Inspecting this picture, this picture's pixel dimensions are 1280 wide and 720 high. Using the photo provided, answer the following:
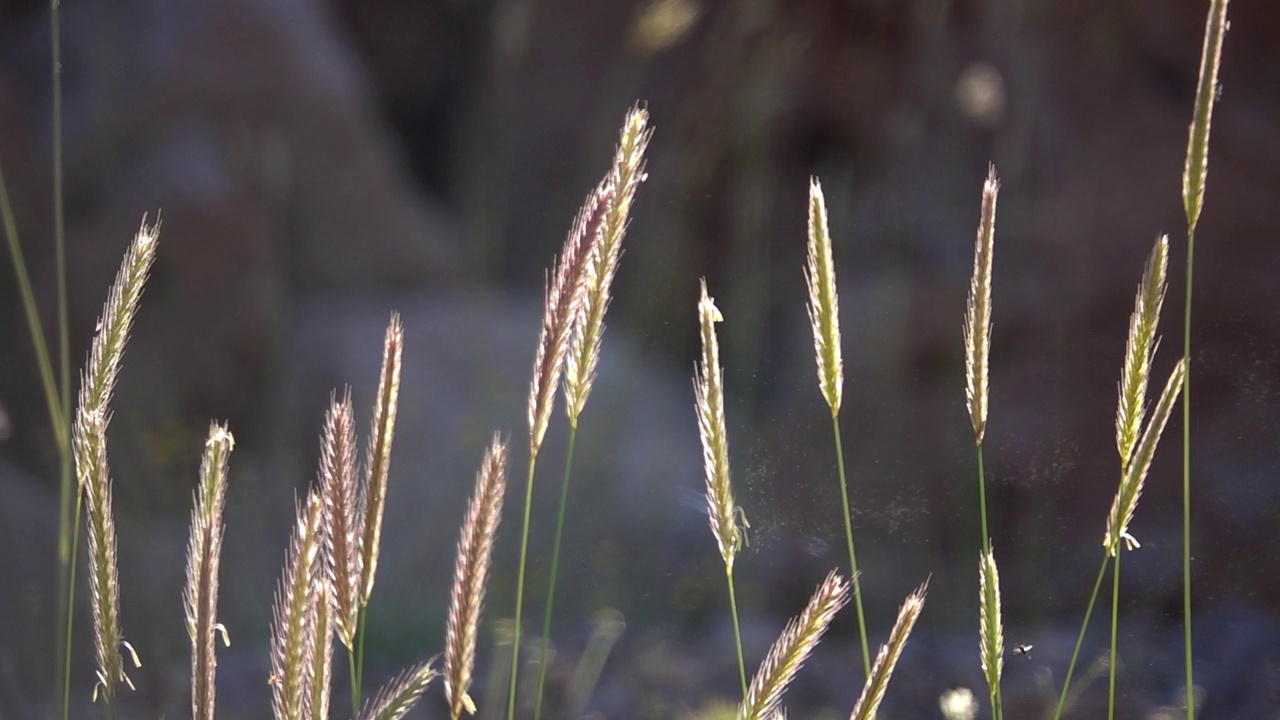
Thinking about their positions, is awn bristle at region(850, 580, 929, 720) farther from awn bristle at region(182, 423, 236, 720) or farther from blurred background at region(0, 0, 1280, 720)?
blurred background at region(0, 0, 1280, 720)

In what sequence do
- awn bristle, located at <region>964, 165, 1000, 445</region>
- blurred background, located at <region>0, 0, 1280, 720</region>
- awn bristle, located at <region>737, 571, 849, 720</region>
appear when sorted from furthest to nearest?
blurred background, located at <region>0, 0, 1280, 720</region>, awn bristle, located at <region>964, 165, 1000, 445</region>, awn bristle, located at <region>737, 571, 849, 720</region>

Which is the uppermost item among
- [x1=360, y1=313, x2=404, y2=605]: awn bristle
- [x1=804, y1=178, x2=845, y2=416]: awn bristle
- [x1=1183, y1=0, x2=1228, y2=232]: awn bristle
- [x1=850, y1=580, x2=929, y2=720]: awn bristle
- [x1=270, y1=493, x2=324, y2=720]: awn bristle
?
[x1=1183, y1=0, x2=1228, y2=232]: awn bristle

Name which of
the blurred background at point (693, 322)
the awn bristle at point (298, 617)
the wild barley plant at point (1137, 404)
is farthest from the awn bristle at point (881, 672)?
the blurred background at point (693, 322)

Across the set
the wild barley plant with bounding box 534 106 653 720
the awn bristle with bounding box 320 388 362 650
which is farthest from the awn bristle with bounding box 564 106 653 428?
the awn bristle with bounding box 320 388 362 650

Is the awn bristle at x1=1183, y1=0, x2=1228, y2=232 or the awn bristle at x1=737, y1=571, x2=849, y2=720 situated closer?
the awn bristle at x1=737, y1=571, x2=849, y2=720

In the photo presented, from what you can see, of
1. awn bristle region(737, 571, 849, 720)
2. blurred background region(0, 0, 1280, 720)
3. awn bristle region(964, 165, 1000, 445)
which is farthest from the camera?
blurred background region(0, 0, 1280, 720)

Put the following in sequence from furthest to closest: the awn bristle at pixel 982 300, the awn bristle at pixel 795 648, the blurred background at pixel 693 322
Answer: the blurred background at pixel 693 322
the awn bristle at pixel 982 300
the awn bristle at pixel 795 648

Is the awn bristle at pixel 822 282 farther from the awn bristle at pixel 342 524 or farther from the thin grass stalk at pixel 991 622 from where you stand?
the awn bristle at pixel 342 524
